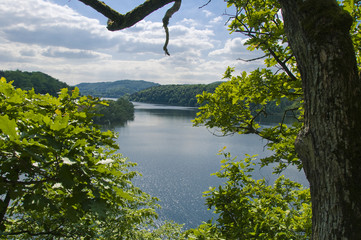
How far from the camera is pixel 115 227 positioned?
513 cm

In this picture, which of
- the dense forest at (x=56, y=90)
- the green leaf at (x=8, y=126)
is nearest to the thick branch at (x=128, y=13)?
the green leaf at (x=8, y=126)

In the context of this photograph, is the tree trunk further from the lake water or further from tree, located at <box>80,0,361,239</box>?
the lake water

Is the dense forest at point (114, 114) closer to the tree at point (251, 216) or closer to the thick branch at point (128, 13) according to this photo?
the tree at point (251, 216)

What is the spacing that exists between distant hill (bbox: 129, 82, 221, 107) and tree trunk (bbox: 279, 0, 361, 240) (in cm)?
10950

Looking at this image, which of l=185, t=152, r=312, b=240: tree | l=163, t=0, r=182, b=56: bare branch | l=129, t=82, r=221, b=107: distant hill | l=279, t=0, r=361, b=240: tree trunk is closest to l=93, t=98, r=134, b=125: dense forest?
l=129, t=82, r=221, b=107: distant hill

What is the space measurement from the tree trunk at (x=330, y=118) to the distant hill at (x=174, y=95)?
359 feet

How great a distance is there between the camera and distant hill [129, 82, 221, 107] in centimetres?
11827

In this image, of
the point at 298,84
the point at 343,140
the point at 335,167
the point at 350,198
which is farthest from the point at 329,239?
the point at 298,84

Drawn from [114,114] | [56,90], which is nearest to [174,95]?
[56,90]

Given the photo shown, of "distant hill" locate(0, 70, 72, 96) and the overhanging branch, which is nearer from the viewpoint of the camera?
the overhanging branch

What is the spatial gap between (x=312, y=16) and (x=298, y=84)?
93.0 inches

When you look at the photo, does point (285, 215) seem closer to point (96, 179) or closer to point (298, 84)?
point (298, 84)

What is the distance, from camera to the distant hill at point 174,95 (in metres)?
118

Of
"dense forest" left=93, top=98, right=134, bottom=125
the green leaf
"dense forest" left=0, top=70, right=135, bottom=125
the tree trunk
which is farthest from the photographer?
"dense forest" left=0, top=70, right=135, bottom=125
